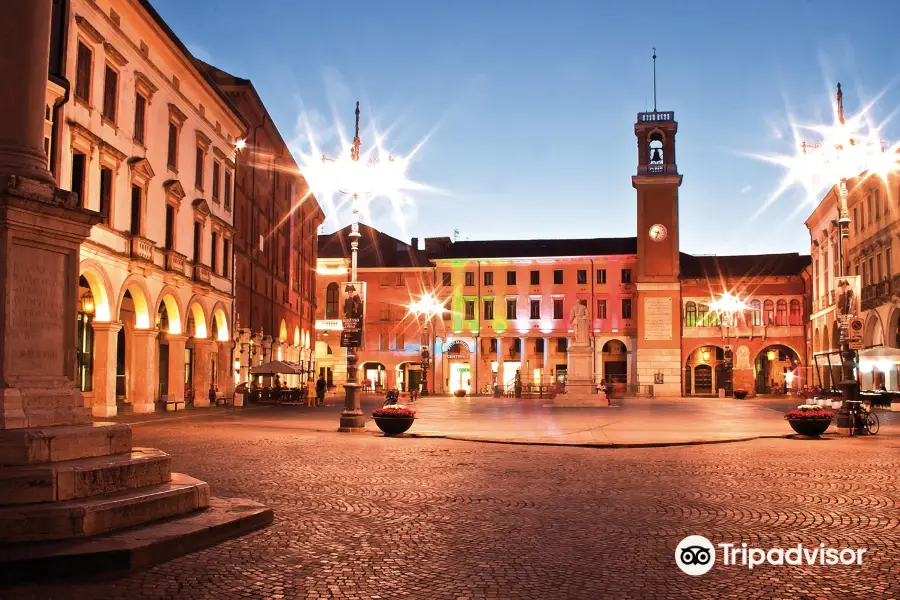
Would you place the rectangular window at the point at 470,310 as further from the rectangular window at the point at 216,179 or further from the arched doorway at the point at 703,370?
the rectangular window at the point at 216,179

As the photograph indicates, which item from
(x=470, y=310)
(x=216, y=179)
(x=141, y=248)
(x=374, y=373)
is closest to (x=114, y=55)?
(x=141, y=248)

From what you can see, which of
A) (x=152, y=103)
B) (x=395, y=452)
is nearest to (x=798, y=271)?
(x=152, y=103)

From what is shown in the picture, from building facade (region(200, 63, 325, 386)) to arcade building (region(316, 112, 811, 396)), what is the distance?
→ 9675 millimetres

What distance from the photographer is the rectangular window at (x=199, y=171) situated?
36750mm

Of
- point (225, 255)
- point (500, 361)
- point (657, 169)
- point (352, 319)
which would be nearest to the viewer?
point (352, 319)

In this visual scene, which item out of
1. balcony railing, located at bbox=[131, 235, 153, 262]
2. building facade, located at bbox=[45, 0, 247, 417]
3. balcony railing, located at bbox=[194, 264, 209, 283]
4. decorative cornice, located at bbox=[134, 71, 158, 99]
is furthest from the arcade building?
decorative cornice, located at bbox=[134, 71, 158, 99]

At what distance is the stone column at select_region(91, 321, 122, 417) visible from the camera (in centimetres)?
2653

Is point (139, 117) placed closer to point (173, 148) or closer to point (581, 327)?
point (173, 148)

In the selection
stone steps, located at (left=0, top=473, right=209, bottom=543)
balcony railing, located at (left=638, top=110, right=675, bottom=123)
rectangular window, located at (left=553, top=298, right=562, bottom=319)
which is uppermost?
balcony railing, located at (left=638, top=110, right=675, bottom=123)

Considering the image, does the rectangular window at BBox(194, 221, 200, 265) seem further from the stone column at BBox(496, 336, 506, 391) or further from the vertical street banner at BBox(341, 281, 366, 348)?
the stone column at BBox(496, 336, 506, 391)

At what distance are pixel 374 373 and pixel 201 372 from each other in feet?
125

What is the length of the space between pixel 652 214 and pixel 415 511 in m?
64.3

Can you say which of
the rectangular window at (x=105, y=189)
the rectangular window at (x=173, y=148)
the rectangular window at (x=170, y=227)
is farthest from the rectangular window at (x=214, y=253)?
the rectangular window at (x=105, y=189)

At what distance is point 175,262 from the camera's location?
109ft
